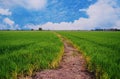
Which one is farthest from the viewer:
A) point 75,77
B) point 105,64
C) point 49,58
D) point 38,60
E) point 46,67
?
point 49,58

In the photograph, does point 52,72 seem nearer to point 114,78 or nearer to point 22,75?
point 22,75

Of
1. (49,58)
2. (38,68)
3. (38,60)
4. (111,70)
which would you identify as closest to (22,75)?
(38,68)


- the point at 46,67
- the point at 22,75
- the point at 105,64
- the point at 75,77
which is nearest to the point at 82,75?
the point at 75,77

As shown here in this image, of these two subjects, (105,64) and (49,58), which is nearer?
(105,64)

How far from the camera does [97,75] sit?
674 centimetres

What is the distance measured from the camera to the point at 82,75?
23.1ft

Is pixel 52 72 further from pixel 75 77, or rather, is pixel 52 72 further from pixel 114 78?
pixel 114 78

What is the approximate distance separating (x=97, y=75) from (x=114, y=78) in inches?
37.7

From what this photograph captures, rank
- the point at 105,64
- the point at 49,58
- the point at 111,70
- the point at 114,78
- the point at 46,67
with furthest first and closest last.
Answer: the point at 49,58 → the point at 46,67 → the point at 105,64 → the point at 111,70 → the point at 114,78

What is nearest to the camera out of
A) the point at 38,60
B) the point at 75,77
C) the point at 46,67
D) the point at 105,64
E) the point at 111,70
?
the point at 111,70

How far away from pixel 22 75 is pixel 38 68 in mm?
1180

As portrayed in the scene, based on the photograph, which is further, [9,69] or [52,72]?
[52,72]

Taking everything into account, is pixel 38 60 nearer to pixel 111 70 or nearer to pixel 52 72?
pixel 52 72

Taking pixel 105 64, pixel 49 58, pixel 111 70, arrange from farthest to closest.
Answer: pixel 49 58
pixel 105 64
pixel 111 70
